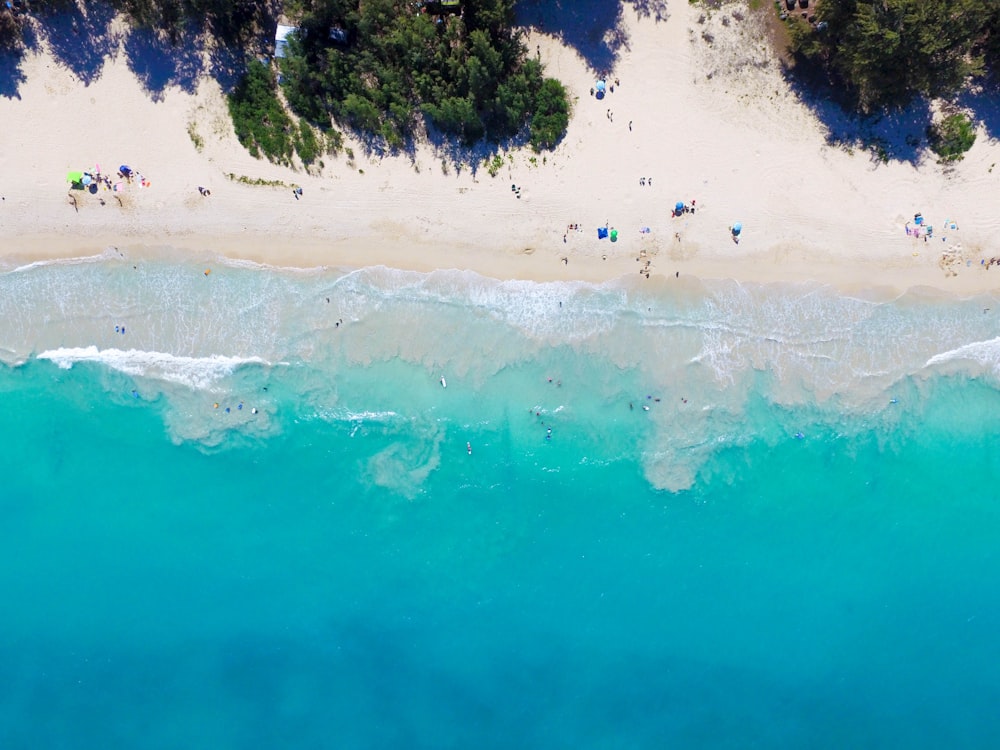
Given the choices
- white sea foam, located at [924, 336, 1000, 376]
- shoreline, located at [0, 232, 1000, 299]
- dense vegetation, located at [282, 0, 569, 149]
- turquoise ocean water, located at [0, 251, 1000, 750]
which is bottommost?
turquoise ocean water, located at [0, 251, 1000, 750]

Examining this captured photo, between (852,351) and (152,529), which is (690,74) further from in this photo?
(152,529)

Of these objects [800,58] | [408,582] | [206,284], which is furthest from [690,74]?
[408,582]

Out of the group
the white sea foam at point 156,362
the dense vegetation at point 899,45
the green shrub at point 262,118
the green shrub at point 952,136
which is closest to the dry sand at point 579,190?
the green shrub at point 952,136

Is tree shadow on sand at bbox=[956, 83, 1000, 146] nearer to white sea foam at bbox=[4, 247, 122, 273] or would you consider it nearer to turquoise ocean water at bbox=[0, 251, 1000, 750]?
turquoise ocean water at bbox=[0, 251, 1000, 750]

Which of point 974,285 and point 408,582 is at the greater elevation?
point 974,285

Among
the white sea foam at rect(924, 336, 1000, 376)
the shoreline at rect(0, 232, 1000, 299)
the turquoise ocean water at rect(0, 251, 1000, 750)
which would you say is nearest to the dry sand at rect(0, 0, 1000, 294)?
the shoreline at rect(0, 232, 1000, 299)

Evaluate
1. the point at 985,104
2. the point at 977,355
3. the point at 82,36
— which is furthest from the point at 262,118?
the point at 977,355

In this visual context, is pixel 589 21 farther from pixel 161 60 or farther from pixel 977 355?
pixel 977 355
